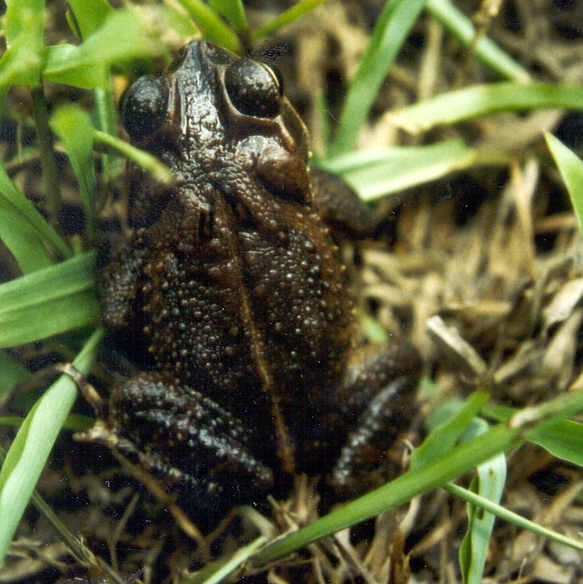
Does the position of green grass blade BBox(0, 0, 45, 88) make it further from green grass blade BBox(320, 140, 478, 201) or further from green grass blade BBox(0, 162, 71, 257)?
green grass blade BBox(320, 140, 478, 201)

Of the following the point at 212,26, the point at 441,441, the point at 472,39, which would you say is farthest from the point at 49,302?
the point at 472,39

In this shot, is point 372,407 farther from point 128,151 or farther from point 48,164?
point 48,164

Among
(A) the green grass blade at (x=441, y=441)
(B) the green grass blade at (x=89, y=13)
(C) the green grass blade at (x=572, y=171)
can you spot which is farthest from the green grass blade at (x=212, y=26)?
(A) the green grass blade at (x=441, y=441)

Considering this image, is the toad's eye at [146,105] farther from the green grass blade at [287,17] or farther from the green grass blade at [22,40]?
the green grass blade at [287,17]

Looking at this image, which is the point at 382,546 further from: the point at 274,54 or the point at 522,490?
the point at 274,54

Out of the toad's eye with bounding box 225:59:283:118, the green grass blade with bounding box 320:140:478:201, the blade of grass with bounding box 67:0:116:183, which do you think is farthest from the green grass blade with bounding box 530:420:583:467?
the blade of grass with bounding box 67:0:116:183
